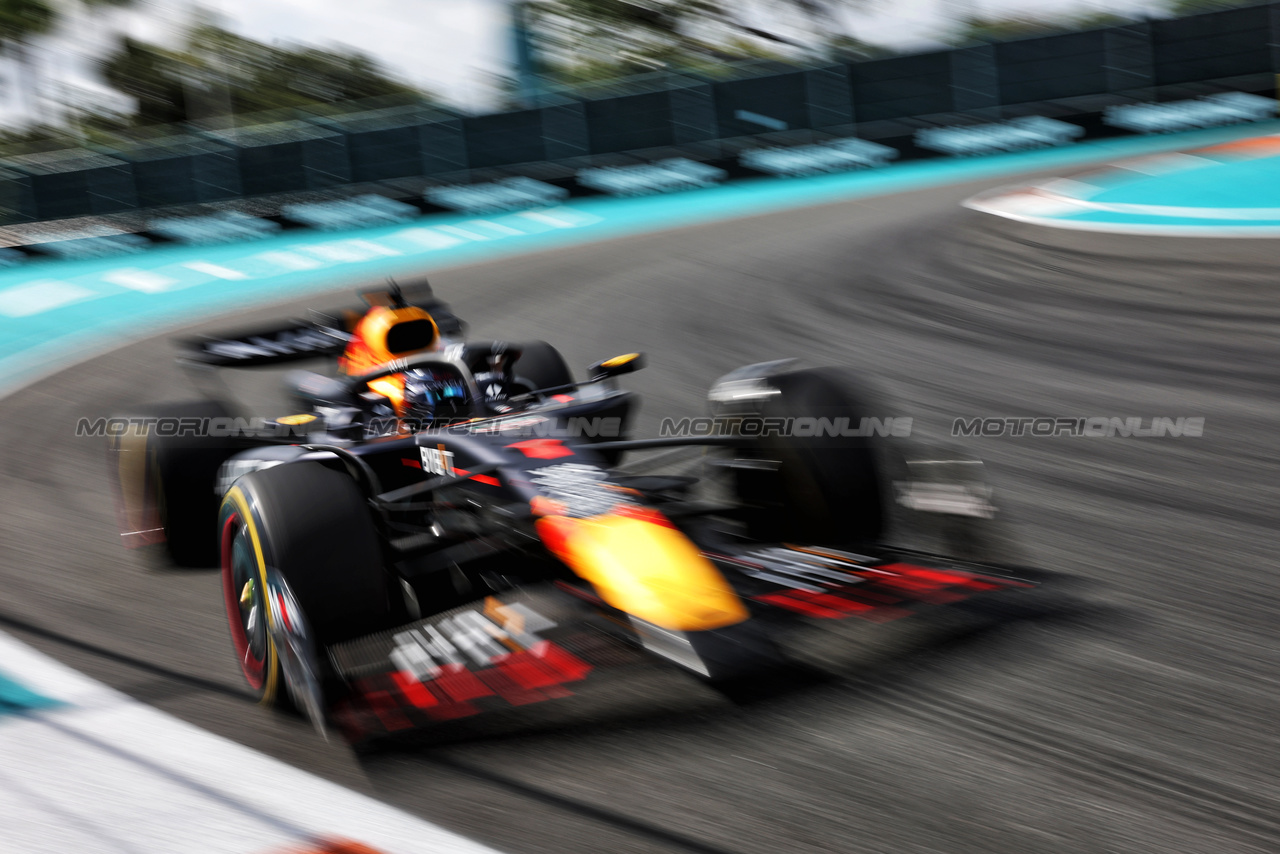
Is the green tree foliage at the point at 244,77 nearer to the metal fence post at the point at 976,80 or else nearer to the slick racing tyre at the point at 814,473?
the metal fence post at the point at 976,80

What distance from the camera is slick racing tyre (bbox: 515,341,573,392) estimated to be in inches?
213

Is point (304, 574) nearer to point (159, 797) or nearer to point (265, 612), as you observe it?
point (265, 612)

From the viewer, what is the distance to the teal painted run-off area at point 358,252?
1226cm

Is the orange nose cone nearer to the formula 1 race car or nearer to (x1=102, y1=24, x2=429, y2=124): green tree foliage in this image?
the formula 1 race car

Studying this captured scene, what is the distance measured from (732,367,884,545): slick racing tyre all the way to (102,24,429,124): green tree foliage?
4728 cm

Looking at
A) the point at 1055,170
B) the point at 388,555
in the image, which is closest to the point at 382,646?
the point at 388,555

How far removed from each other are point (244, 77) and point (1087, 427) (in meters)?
57.3

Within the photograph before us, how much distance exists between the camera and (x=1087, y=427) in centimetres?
537

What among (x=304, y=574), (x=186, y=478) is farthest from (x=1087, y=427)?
(x=186, y=478)

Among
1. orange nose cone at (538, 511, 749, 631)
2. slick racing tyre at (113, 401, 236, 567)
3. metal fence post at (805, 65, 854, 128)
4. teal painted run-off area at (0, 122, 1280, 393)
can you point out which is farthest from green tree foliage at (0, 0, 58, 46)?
orange nose cone at (538, 511, 749, 631)

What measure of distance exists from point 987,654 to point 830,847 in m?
0.92

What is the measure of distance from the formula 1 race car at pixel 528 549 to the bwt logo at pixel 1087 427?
5.85ft

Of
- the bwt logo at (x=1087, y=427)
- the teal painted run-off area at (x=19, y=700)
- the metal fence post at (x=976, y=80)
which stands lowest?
the teal painted run-off area at (x=19, y=700)

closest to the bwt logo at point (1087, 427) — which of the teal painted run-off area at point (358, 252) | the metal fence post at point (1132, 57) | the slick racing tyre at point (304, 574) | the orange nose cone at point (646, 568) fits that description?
the orange nose cone at point (646, 568)
